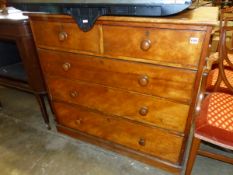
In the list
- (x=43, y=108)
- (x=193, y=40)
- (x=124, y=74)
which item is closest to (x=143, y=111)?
(x=124, y=74)

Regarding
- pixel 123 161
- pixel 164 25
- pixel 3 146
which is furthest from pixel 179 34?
pixel 3 146

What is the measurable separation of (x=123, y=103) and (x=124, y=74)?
0.21 metres

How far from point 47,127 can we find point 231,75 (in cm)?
163

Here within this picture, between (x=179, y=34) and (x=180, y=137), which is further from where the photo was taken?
(x=180, y=137)

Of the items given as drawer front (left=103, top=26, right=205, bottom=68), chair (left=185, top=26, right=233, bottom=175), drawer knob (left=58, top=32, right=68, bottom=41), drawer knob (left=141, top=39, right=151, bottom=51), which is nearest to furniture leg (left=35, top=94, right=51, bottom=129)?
drawer knob (left=58, top=32, right=68, bottom=41)

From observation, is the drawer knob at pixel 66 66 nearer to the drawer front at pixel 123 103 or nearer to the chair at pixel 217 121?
the drawer front at pixel 123 103

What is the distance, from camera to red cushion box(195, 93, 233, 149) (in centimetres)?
93

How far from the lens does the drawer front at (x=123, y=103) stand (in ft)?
3.70

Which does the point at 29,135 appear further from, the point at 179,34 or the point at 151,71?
the point at 179,34

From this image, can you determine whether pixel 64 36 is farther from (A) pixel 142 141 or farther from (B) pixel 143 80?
(A) pixel 142 141

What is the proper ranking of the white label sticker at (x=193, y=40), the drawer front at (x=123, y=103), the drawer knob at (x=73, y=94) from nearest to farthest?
the white label sticker at (x=193, y=40) → the drawer front at (x=123, y=103) → the drawer knob at (x=73, y=94)

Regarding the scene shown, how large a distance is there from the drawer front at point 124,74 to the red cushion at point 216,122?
0.13 m

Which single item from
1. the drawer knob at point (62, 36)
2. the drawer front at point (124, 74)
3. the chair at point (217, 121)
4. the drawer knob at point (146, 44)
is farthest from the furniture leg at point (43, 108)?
the chair at point (217, 121)

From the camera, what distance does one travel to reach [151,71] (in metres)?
1.06
